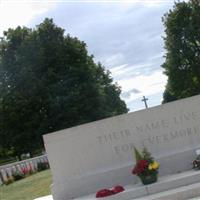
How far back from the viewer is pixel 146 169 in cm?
1212

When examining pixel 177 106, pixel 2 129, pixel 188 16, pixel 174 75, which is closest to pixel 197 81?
pixel 174 75

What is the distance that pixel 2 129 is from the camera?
137 feet

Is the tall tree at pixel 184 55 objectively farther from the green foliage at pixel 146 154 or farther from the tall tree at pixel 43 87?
the green foliage at pixel 146 154

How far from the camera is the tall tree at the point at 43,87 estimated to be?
38.8m

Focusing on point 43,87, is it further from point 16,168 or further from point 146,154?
point 146,154

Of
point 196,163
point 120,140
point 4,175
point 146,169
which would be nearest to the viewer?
point 146,169

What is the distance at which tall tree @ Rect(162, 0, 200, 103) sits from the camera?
39.2m

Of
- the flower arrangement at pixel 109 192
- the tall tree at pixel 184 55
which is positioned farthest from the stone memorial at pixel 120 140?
the tall tree at pixel 184 55

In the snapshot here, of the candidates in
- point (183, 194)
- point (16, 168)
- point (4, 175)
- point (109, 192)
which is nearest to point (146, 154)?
point (109, 192)

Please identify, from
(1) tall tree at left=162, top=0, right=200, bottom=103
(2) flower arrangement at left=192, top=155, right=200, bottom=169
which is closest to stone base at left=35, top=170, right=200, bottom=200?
(2) flower arrangement at left=192, top=155, right=200, bottom=169

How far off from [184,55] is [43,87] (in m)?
10.9

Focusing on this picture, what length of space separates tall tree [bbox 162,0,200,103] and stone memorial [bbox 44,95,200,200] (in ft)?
85.2

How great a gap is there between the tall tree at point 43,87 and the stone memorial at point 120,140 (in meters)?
24.3

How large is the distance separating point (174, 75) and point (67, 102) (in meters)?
8.36
